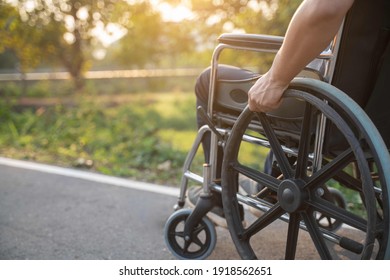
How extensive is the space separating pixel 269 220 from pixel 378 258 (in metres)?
0.49

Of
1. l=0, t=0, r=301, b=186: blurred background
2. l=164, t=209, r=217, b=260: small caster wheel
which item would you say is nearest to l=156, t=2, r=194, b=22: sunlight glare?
l=0, t=0, r=301, b=186: blurred background

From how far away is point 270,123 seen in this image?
6.05 feet

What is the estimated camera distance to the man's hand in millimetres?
1612

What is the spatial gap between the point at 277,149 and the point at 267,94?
9.7 inches

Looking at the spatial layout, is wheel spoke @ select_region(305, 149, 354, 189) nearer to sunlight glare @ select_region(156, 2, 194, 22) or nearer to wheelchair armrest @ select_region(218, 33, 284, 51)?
wheelchair armrest @ select_region(218, 33, 284, 51)

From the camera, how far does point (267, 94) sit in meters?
1.62

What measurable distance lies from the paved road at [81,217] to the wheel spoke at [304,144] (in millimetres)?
883

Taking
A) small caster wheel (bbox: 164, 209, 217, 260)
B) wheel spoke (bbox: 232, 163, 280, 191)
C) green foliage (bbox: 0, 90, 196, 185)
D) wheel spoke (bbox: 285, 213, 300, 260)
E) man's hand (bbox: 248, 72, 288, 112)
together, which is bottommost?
green foliage (bbox: 0, 90, 196, 185)

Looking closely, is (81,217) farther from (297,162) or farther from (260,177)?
(297,162)

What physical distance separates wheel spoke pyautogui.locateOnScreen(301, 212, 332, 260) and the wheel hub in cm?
7

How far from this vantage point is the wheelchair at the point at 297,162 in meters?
1.43

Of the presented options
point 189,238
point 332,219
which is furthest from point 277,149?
point 332,219

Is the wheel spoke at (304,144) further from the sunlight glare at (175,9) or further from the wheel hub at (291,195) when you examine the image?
the sunlight glare at (175,9)

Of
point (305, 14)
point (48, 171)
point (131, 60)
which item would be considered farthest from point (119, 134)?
point (131, 60)
